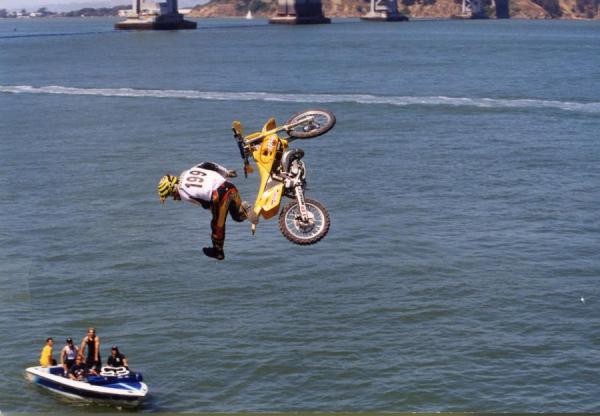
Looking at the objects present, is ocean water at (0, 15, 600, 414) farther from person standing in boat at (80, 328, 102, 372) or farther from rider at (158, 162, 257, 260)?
rider at (158, 162, 257, 260)

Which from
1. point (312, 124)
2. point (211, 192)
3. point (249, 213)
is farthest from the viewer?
point (312, 124)

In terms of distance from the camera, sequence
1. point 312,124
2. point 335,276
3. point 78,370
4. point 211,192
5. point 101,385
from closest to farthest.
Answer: point 211,192 < point 312,124 < point 78,370 < point 101,385 < point 335,276

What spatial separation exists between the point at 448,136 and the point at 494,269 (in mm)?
60005

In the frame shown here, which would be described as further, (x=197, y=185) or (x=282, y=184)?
(x=282, y=184)

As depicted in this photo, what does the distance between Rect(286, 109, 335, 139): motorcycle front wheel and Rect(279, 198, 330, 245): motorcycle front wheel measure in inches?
44.5

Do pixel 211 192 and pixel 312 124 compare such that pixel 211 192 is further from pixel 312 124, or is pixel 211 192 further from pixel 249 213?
pixel 312 124

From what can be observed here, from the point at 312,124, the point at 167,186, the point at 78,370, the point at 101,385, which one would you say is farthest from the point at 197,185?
the point at 101,385

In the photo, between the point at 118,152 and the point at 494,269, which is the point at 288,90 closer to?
the point at 118,152

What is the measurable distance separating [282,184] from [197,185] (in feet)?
3.80

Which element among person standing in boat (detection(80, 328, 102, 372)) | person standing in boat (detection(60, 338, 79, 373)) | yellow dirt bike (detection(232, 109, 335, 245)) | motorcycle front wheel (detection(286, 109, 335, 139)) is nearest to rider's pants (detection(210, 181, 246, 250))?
yellow dirt bike (detection(232, 109, 335, 245))

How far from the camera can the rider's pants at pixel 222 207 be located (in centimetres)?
1334

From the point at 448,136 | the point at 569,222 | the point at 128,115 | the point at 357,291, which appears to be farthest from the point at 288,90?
the point at 357,291

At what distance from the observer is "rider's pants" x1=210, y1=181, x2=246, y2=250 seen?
43.8ft

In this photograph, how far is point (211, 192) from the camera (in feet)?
43.8
